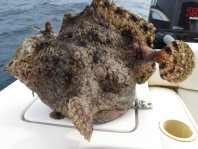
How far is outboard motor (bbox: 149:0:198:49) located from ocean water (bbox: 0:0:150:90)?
2471 mm

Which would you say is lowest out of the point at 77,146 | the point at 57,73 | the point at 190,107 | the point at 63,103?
the point at 190,107

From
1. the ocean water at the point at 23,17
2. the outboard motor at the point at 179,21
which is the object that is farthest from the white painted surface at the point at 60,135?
the ocean water at the point at 23,17

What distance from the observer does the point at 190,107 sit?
11.1 ft

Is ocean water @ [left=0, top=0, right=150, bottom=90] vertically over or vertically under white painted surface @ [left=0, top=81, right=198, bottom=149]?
under

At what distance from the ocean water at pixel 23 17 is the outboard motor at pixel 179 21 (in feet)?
8.11

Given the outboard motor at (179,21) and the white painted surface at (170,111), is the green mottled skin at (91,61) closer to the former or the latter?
the white painted surface at (170,111)

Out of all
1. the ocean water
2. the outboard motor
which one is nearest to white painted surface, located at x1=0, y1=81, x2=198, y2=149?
the outboard motor

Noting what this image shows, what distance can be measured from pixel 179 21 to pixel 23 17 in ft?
17.0

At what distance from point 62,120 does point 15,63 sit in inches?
17.7

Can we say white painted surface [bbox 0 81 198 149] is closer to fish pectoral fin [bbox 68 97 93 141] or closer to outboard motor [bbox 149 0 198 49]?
fish pectoral fin [bbox 68 97 93 141]

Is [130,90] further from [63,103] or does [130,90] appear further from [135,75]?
[63,103]

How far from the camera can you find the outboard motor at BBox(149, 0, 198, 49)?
4.30 metres

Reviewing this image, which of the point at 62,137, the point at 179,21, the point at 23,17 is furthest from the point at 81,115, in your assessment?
the point at 23,17

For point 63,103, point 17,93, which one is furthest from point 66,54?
point 17,93
